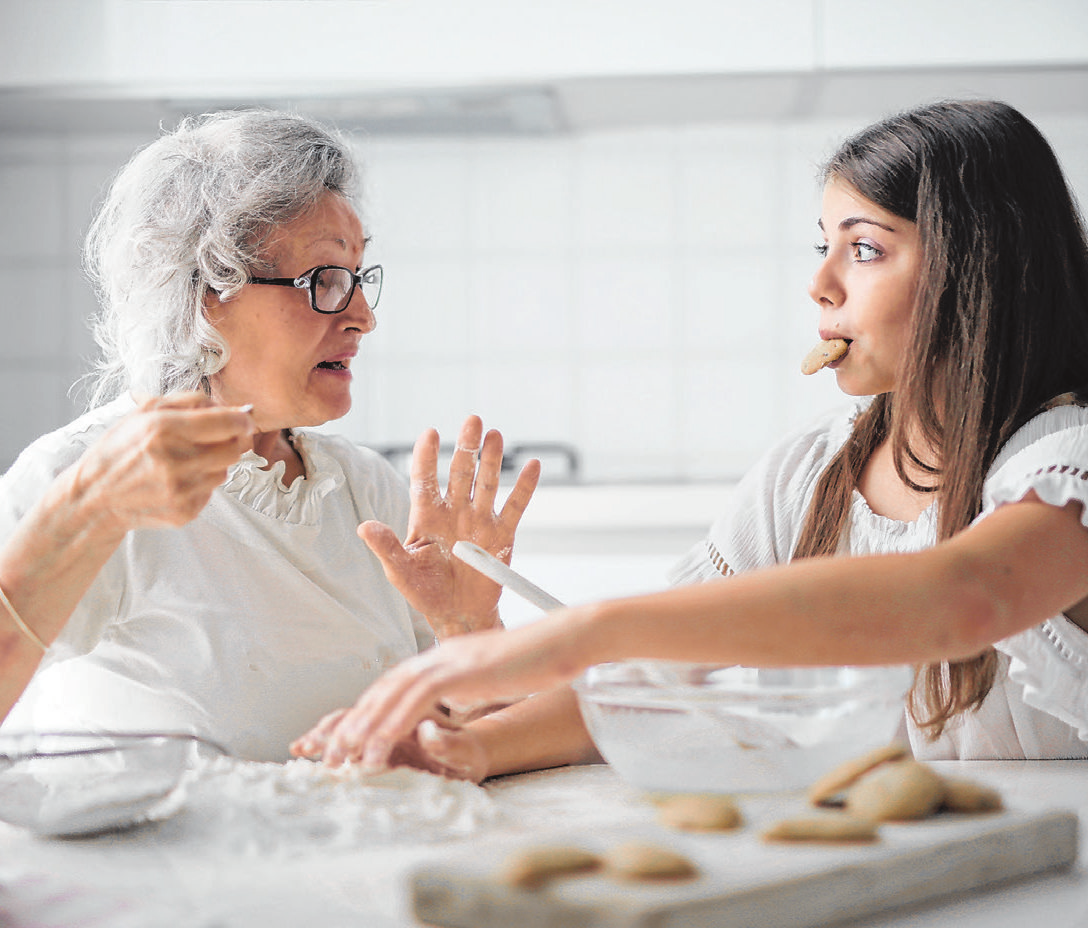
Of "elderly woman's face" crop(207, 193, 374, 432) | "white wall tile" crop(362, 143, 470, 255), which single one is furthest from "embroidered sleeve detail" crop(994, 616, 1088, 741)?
"white wall tile" crop(362, 143, 470, 255)

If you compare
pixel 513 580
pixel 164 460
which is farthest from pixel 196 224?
pixel 513 580

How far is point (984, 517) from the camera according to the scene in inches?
36.0

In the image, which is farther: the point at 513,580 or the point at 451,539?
the point at 451,539

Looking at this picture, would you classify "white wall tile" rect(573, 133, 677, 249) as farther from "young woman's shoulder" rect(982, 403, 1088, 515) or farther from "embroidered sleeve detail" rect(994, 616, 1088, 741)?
"embroidered sleeve detail" rect(994, 616, 1088, 741)

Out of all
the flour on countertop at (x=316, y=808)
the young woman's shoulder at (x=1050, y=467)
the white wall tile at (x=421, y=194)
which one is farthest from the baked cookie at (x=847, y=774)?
the white wall tile at (x=421, y=194)

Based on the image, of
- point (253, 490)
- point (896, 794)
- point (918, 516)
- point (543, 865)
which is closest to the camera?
point (543, 865)

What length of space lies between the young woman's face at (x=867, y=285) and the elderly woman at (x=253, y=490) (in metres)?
0.39

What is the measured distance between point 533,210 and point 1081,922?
9.62ft

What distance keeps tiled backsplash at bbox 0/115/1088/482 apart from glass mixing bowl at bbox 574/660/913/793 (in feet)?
8.18

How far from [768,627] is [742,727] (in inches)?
2.7

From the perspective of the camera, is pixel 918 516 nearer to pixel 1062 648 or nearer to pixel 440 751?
pixel 1062 648

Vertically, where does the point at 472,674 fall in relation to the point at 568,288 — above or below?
below

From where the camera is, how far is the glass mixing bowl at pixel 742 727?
0.70 m

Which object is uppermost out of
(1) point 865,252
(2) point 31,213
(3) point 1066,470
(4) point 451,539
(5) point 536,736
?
(2) point 31,213
